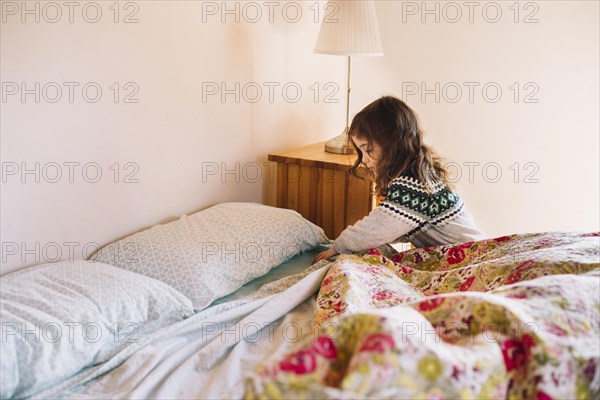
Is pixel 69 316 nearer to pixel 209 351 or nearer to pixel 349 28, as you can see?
pixel 209 351

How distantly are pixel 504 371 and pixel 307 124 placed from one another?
200 cm

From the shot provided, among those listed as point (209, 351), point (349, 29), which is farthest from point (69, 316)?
point (349, 29)

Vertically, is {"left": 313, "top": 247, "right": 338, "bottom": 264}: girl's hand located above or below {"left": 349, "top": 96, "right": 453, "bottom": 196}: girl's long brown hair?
below

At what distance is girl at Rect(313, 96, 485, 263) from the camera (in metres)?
1.98

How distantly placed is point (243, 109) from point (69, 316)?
1.25 m

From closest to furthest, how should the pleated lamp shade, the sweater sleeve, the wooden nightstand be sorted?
1. the sweater sleeve
2. the wooden nightstand
3. the pleated lamp shade

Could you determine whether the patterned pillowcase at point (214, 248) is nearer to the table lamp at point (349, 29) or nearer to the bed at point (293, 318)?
the bed at point (293, 318)

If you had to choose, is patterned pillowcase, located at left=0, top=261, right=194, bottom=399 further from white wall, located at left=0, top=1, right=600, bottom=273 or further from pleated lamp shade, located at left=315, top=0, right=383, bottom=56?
pleated lamp shade, located at left=315, top=0, right=383, bottom=56

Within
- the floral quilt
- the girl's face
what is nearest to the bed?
the floral quilt

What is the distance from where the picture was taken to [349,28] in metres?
2.55

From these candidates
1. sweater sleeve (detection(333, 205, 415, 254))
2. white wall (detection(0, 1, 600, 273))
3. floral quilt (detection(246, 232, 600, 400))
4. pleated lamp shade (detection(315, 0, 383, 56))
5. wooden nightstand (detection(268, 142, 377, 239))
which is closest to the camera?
floral quilt (detection(246, 232, 600, 400))

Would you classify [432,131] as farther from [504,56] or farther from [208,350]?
[208,350]

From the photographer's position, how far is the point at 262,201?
8.90 feet

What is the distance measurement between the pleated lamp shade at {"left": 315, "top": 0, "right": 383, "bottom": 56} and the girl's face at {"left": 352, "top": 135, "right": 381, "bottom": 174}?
0.57 m
